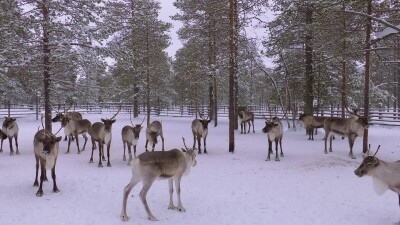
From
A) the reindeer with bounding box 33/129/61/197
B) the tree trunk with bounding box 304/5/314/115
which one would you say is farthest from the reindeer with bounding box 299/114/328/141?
the reindeer with bounding box 33/129/61/197

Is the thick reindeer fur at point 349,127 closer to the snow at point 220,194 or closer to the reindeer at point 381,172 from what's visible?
the snow at point 220,194

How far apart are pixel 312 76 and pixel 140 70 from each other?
1370 centimetres

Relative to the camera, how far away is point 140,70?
86.7ft

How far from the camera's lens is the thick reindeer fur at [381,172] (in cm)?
648

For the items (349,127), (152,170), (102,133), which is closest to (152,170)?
(152,170)

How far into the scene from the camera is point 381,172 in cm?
661

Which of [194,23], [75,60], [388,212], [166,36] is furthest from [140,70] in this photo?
A: [388,212]

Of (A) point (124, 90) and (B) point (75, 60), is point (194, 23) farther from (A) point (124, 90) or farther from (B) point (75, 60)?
(B) point (75, 60)

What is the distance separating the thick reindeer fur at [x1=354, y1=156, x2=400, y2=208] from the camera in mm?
6478

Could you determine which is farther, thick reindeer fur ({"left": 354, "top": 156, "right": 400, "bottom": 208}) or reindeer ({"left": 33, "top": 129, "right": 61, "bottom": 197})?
reindeer ({"left": 33, "top": 129, "right": 61, "bottom": 197})

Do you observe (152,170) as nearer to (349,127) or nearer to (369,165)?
(369,165)

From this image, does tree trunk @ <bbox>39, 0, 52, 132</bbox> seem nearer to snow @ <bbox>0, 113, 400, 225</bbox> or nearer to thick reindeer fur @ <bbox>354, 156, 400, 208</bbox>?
snow @ <bbox>0, 113, 400, 225</bbox>

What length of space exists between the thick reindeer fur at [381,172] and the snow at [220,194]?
2.23ft

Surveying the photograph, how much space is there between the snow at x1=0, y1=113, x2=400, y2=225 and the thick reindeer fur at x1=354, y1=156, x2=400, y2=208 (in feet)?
2.23
